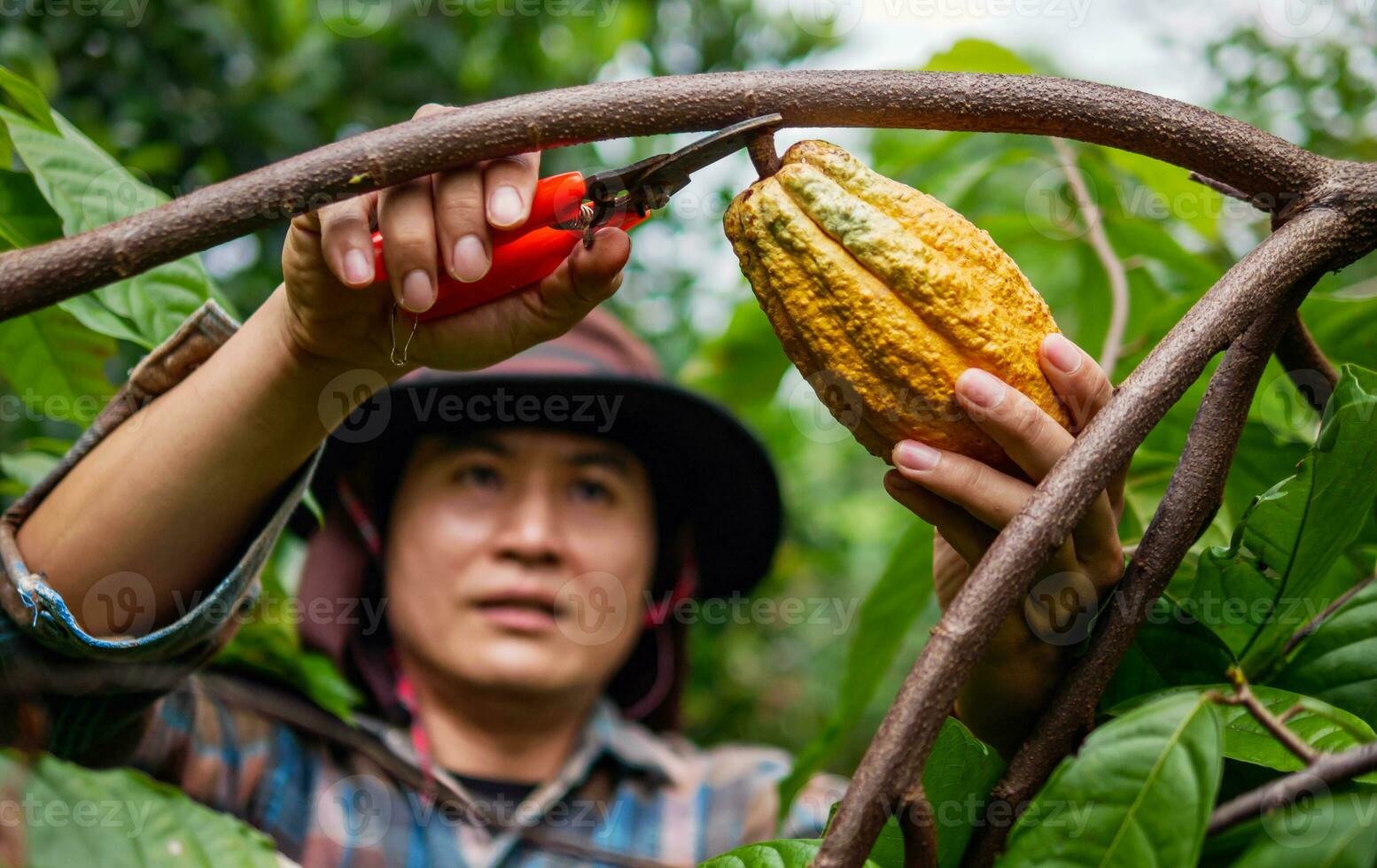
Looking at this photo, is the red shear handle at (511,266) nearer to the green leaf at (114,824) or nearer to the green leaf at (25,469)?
the green leaf at (114,824)

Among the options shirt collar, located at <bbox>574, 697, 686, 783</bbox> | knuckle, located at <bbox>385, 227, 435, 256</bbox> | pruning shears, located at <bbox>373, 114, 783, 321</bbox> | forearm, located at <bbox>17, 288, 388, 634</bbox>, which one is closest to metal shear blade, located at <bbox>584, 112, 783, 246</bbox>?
pruning shears, located at <bbox>373, 114, 783, 321</bbox>

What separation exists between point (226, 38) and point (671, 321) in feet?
5.86

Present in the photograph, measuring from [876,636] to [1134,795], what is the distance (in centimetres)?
89

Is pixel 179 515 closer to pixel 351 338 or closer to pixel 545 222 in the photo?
pixel 351 338

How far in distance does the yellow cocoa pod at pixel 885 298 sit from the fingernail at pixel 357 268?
0.27 metres


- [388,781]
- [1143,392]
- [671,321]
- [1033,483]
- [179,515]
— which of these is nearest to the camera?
[1143,392]

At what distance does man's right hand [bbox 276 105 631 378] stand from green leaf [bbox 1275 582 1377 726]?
0.63 metres

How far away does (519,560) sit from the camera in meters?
1.82

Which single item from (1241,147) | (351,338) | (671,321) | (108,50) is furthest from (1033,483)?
(671,321)

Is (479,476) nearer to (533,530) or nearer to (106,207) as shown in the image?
(533,530)

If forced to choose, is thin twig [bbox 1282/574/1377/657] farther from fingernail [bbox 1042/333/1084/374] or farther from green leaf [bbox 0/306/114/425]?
green leaf [bbox 0/306/114/425]

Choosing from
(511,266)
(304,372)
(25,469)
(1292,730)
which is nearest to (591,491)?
(25,469)

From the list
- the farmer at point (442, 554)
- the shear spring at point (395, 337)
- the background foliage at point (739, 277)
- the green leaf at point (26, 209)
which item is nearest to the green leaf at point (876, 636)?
the background foliage at point (739, 277)

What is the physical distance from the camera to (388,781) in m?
1.82
